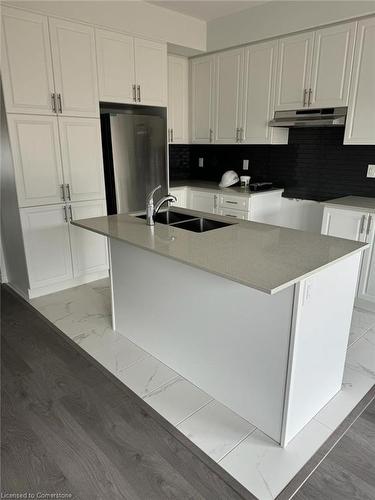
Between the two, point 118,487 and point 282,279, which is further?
point 118,487

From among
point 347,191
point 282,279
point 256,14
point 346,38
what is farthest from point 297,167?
point 282,279

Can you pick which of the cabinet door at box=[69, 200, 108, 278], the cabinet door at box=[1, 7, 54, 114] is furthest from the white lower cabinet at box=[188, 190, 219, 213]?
the cabinet door at box=[1, 7, 54, 114]

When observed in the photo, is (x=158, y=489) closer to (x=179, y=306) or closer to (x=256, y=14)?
(x=179, y=306)

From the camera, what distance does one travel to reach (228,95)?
160 inches

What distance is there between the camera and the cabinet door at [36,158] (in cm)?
296

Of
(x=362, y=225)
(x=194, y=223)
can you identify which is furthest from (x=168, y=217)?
(x=362, y=225)

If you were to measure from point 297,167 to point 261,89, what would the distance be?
0.91 metres

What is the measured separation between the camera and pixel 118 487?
151 centimetres

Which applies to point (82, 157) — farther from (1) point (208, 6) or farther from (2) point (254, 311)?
(2) point (254, 311)

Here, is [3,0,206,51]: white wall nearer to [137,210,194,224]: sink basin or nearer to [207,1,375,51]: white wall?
[207,1,375,51]: white wall

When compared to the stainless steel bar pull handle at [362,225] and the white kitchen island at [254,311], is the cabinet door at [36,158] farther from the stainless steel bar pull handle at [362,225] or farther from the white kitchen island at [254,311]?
the stainless steel bar pull handle at [362,225]

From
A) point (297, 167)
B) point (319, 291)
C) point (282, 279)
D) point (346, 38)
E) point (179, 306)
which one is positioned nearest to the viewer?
point (282, 279)

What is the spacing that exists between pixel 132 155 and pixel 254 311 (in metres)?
2.53

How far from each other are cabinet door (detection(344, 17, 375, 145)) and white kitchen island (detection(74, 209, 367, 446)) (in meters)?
1.53
